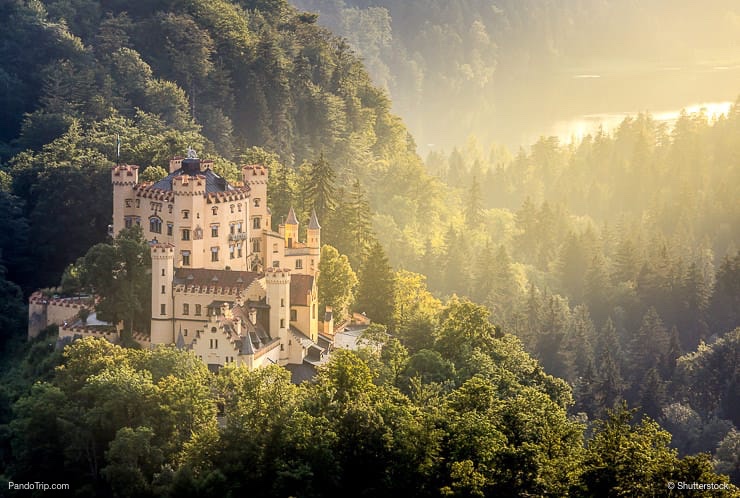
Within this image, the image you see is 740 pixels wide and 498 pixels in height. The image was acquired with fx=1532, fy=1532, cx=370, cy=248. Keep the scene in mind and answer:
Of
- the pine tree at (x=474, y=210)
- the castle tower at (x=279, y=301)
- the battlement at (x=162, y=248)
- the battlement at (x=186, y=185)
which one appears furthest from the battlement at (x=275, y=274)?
the pine tree at (x=474, y=210)

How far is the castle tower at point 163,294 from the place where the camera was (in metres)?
75.8

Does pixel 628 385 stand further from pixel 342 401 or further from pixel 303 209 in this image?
pixel 342 401

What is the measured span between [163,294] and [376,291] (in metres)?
17.4

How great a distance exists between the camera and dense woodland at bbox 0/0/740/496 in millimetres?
67188

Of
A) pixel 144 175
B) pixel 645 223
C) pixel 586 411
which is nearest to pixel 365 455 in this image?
pixel 144 175

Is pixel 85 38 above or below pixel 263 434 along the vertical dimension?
above

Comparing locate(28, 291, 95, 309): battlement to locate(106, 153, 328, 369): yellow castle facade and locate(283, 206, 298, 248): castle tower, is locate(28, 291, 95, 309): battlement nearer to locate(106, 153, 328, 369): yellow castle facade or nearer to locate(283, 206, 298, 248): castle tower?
locate(106, 153, 328, 369): yellow castle facade

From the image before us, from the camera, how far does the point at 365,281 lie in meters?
89.8

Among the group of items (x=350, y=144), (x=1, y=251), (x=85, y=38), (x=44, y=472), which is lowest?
(x=44, y=472)

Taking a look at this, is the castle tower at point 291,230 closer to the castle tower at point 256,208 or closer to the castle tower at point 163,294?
the castle tower at point 256,208

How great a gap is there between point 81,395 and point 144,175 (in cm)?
1956

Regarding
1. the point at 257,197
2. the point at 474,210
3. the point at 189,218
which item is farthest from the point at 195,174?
the point at 474,210

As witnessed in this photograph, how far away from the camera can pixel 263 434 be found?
222ft

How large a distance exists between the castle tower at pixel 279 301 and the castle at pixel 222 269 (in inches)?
2.0
